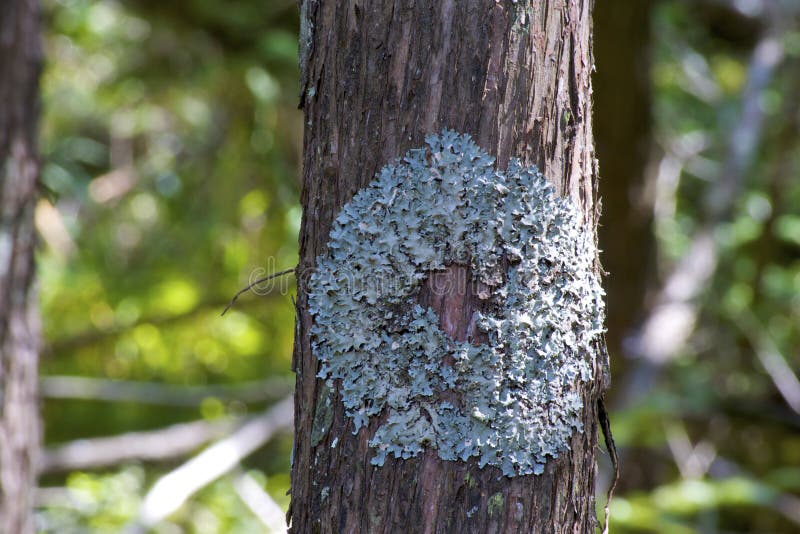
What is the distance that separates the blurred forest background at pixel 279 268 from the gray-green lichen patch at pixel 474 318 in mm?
2088

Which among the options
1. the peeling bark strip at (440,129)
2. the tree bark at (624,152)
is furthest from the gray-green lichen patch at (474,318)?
the tree bark at (624,152)

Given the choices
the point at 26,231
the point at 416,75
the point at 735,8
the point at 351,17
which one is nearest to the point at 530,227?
the point at 416,75

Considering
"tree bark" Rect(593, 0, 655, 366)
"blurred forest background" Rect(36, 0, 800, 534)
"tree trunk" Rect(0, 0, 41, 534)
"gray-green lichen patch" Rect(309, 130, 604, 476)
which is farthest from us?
"tree bark" Rect(593, 0, 655, 366)

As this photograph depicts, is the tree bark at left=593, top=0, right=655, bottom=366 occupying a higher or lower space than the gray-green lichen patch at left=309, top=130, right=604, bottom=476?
higher

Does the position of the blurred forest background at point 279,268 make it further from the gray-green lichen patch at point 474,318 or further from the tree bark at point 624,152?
the gray-green lichen patch at point 474,318

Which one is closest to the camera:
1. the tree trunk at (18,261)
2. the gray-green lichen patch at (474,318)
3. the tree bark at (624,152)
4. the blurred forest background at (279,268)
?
the gray-green lichen patch at (474,318)

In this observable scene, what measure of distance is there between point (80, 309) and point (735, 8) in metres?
4.60

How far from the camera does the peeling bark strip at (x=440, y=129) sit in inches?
34.3

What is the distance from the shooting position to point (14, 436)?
105 inches

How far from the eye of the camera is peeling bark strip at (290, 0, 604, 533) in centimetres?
87

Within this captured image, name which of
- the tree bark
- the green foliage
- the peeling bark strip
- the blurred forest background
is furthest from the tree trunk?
the tree bark

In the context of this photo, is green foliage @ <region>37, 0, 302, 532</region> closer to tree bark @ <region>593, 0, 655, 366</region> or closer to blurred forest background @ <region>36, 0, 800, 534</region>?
blurred forest background @ <region>36, 0, 800, 534</region>

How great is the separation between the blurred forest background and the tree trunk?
45 centimetres

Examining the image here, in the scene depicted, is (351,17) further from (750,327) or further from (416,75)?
(750,327)
